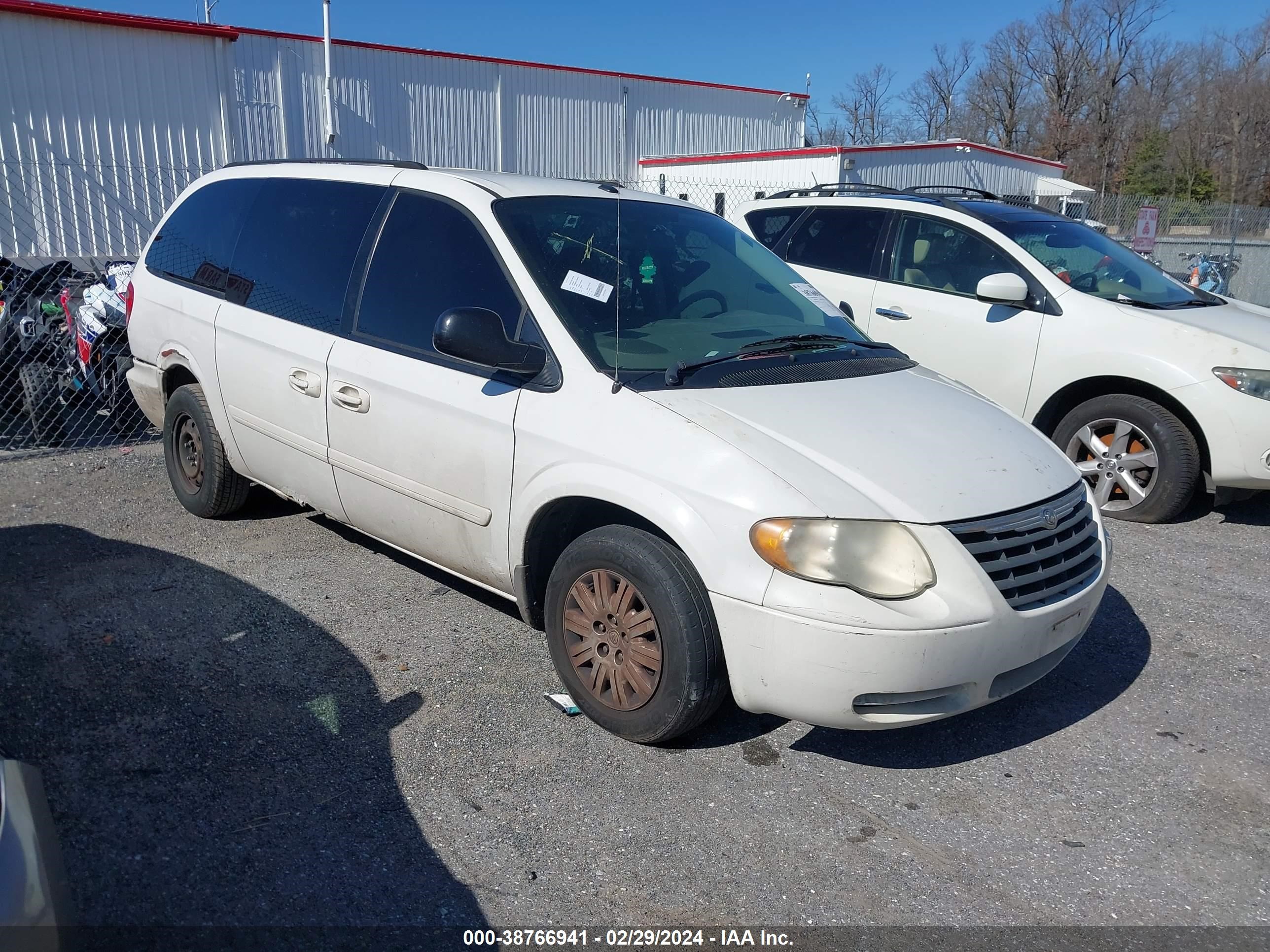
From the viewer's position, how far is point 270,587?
4.91 meters

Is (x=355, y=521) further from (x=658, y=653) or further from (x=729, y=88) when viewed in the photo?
(x=729, y=88)

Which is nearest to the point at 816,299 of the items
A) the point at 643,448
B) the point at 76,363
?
the point at 643,448

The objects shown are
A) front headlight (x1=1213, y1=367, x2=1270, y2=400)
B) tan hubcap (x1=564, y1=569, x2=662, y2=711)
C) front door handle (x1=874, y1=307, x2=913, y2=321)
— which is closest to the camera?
tan hubcap (x1=564, y1=569, x2=662, y2=711)

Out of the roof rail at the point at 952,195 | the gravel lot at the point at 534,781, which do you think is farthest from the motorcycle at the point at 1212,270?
the gravel lot at the point at 534,781

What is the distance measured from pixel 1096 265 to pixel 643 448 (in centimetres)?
488

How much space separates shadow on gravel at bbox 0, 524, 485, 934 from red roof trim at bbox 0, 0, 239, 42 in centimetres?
1449

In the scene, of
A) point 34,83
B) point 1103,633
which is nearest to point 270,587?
point 1103,633

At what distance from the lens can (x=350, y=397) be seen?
4.31 meters

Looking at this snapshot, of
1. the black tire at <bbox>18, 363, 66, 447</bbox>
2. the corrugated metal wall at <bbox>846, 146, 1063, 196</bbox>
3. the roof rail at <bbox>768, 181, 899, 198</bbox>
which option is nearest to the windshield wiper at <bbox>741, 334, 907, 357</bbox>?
the roof rail at <bbox>768, 181, 899, 198</bbox>

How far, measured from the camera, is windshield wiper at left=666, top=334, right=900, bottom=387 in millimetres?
3621

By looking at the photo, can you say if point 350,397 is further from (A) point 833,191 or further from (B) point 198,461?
(A) point 833,191

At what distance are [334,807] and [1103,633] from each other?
3.46 metres

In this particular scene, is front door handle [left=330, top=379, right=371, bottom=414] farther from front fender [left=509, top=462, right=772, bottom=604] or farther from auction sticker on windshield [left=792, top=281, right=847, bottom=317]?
auction sticker on windshield [left=792, top=281, right=847, bottom=317]

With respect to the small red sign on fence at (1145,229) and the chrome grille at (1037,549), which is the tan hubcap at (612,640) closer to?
the chrome grille at (1037,549)
